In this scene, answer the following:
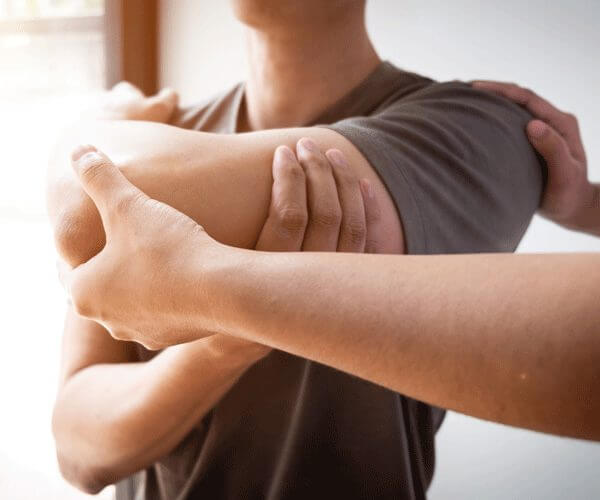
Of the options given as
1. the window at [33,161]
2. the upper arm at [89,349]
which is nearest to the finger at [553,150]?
the upper arm at [89,349]

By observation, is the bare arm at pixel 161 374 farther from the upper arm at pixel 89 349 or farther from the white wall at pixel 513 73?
the white wall at pixel 513 73

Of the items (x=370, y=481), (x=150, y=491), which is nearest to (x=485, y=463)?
(x=370, y=481)

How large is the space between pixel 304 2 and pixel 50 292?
1984mm

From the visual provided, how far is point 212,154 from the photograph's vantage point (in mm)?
626

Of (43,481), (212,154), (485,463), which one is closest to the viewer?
(212,154)

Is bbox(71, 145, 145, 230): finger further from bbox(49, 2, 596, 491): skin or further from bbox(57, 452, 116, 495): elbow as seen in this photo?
bbox(57, 452, 116, 495): elbow

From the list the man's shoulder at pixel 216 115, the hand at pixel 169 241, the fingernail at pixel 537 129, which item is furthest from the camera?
the man's shoulder at pixel 216 115

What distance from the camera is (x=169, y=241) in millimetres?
510

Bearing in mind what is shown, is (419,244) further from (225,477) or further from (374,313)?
(225,477)

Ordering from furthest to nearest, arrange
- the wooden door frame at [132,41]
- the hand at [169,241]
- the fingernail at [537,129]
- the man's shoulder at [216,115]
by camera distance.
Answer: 1. the wooden door frame at [132,41]
2. the man's shoulder at [216,115]
3. the fingernail at [537,129]
4. the hand at [169,241]

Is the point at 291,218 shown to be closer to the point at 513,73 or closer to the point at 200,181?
the point at 200,181

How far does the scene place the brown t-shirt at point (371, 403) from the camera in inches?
29.2

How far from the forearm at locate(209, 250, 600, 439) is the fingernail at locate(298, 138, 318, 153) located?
197 millimetres

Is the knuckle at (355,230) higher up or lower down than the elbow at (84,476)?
higher up
